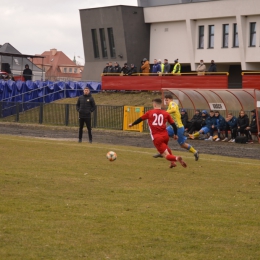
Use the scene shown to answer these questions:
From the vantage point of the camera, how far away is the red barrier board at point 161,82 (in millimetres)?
41188

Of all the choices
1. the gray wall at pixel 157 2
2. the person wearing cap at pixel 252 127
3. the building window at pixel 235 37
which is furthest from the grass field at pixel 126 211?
the gray wall at pixel 157 2

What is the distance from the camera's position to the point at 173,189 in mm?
12727

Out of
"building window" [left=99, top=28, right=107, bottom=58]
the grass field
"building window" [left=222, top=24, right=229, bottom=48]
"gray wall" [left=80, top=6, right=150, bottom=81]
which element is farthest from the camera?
"building window" [left=99, top=28, right=107, bottom=58]

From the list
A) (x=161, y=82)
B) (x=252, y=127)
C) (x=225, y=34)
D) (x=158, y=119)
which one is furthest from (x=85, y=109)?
(x=225, y=34)

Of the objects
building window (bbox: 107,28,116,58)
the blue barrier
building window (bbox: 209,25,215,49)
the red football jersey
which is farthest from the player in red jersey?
building window (bbox: 107,28,116,58)

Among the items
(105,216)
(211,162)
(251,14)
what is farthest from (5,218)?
(251,14)

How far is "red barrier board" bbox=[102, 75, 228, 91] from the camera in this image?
4119 centimetres

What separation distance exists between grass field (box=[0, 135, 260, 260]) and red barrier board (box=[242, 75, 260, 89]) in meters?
22.4

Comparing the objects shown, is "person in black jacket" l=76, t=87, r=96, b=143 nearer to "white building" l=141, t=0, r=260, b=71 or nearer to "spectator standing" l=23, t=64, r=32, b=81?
"spectator standing" l=23, t=64, r=32, b=81

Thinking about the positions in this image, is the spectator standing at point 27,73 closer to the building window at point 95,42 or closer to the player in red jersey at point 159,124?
the building window at point 95,42

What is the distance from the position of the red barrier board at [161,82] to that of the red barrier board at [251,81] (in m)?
1.37

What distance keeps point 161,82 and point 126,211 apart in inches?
1348

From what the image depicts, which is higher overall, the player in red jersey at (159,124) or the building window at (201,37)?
the building window at (201,37)

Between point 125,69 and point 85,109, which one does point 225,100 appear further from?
point 125,69
